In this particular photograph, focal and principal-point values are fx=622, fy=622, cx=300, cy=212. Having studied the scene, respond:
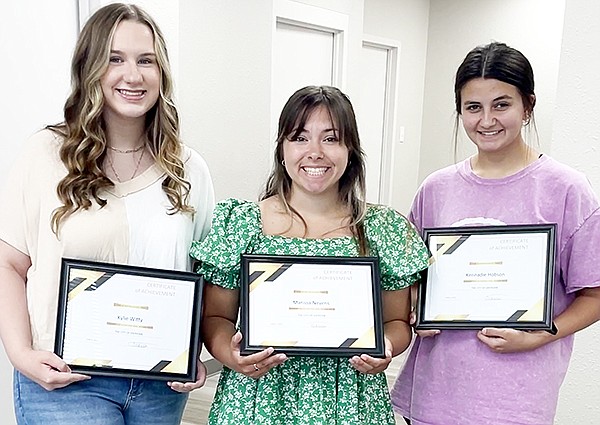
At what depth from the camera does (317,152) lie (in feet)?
4.41

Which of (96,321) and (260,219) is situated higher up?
(260,219)

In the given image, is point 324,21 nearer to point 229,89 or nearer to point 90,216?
point 229,89

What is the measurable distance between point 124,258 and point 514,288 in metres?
0.85

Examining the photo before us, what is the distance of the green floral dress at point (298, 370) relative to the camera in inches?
52.1

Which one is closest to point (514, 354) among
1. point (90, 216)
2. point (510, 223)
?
point (510, 223)

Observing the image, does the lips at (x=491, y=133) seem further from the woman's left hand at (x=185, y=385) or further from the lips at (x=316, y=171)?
the woman's left hand at (x=185, y=385)

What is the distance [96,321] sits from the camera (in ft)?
4.22

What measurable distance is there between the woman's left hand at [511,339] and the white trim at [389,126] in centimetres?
411

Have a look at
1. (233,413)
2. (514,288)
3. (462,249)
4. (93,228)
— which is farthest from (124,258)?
(514,288)

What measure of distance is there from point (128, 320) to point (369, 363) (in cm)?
51

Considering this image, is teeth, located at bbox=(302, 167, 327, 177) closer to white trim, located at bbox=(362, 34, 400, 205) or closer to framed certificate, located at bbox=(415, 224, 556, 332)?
framed certificate, located at bbox=(415, 224, 556, 332)

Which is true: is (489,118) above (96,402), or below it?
above

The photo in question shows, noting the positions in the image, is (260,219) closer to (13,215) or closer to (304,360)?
(304,360)

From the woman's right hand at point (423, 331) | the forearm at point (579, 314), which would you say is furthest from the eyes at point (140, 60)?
the forearm at point (579, 314)
